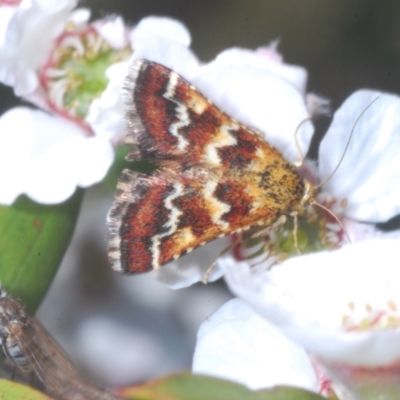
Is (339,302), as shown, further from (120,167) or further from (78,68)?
(78,68)

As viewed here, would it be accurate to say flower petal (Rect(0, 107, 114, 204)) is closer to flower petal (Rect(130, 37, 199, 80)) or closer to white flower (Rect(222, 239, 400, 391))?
flower petal (Rect(130, 37, 199, 80))

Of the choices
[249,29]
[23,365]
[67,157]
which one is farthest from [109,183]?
[249,29]

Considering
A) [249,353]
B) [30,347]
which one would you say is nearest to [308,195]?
[249,353]

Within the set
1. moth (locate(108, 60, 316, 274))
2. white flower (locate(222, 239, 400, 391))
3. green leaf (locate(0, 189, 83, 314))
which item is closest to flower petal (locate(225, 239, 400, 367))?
white flower (locate(222, 239, 400, 391))

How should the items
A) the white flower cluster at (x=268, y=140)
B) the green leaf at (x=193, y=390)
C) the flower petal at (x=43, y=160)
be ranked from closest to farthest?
the green leaf at (x=193, y=390), the white flower cluster at (x=268, y=140), the flower petal at (x=43, y=160)

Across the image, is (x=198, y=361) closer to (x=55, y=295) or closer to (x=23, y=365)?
(x=23, y=365)

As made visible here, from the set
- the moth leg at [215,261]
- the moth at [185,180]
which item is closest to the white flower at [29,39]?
the moth at [185,180]

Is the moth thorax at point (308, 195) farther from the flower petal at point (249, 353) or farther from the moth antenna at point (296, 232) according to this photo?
the flower petal at point (249, 353)
